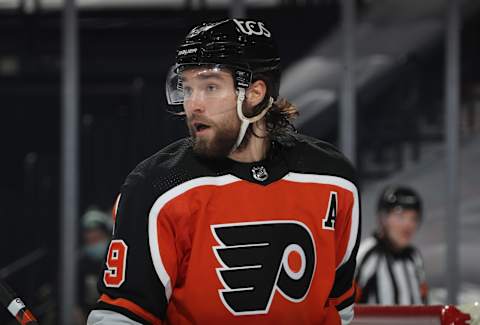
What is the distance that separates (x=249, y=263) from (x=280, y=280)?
0.21ft

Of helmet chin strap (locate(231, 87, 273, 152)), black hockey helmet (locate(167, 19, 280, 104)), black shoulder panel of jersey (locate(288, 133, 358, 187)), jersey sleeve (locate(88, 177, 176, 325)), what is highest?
black hockey helmet (locate(167, 19, 280, 104))

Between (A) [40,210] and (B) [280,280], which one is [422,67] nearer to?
(A) [40,210]

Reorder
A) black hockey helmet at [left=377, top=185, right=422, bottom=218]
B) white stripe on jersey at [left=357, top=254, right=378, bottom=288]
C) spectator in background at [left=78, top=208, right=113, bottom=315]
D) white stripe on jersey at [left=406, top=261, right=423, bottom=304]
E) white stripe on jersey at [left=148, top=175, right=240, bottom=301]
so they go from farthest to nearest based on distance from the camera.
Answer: spectator in background at [left=78, top=208, right=113, bottom=315], black hockey helmet at [left=377, top=185, right=422, bottom=218], white stripe on jersey at [left=406, top=261, right=423, bottom=304], white stripe on jersey at [left=357, top=254, right=378, bottom=288], white stripe on jersey at [left=148, top=175, right=240, bottom=301]

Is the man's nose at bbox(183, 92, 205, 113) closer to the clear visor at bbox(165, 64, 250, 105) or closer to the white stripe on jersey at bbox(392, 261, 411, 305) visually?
the clear visor at bbox(165, 64, 250, 105)

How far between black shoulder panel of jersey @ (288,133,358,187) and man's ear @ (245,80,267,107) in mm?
117

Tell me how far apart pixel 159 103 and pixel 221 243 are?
158 inches

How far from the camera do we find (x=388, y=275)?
13.4 feet

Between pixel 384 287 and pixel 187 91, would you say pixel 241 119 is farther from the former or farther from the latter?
pixel 384 287

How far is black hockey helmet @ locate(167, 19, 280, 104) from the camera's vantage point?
1.71 m

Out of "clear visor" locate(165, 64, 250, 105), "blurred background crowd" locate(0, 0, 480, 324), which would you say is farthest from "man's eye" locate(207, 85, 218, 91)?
"blurred background crowd" locate(0, 0, 480, 324)

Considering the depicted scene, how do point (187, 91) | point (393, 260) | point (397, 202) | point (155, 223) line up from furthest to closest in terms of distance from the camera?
point (397, 202), point (393, 260), point (187, 91), point (155, 223)

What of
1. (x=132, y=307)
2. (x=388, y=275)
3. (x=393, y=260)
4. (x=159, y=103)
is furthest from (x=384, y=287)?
(x=132, y=307)

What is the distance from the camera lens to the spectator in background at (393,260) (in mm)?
4023

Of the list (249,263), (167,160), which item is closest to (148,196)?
(167,160)
